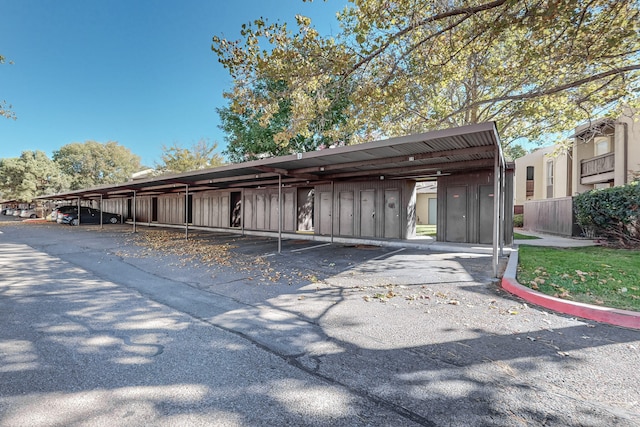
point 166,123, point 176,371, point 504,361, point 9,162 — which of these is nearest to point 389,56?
point 504,361

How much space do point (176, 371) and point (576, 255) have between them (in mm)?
9831

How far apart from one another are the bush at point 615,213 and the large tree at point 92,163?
49512 mm

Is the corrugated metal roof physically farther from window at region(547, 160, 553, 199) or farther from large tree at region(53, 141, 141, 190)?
large tree at region(53, 141, 141, 190)

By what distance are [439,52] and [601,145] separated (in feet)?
49.9

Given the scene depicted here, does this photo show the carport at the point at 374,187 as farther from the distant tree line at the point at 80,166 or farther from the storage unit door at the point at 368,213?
the distant tree line at the point at 80,166

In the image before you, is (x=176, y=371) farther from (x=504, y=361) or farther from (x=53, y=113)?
(x=53, y=113)

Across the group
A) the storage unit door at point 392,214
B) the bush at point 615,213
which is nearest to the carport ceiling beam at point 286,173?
the storage unit door at point 392,214

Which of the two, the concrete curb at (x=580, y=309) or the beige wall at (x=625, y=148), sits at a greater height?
the beige wall at (x=625, y=148)

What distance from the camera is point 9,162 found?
122ft

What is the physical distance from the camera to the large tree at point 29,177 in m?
37.2

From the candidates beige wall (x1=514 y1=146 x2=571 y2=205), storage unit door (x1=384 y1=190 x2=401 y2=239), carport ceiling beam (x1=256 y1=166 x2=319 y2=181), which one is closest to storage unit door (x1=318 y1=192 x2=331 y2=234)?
carport ceiling beam (x1=256 y1=166 x2=319 y2=181)

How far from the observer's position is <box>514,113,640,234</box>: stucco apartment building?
13648 millimetres

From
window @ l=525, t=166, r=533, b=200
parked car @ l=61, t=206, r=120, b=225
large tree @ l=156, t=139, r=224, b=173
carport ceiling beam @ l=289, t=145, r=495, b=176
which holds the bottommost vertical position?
parked car @ l=61, t=206, r=120, b=225

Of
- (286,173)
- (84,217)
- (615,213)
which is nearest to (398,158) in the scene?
(286,173)
